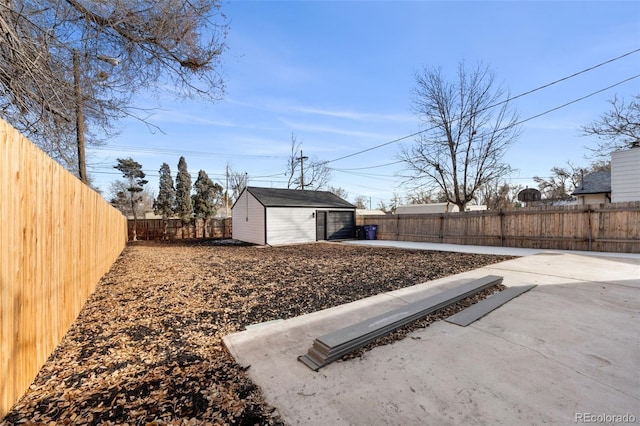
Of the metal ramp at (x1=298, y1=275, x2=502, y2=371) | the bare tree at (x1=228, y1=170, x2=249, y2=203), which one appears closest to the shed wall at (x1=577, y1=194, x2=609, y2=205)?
the metal ramp at (x1=298, y1=275, x2=502, y2=371)

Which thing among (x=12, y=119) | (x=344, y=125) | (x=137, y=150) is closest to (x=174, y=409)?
(x=12, y=119)

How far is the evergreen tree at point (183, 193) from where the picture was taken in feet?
66.6

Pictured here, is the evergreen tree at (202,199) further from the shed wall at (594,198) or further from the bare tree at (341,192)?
the shed wall at (594,198)

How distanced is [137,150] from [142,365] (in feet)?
70.1

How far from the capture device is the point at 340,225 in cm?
1564

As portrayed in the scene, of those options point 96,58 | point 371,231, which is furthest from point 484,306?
point 371,231

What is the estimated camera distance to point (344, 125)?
16.1 metres

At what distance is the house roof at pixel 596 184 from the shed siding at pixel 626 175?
25.6 feet

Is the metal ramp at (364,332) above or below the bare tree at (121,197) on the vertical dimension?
below

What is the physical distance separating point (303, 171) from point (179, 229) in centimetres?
1046

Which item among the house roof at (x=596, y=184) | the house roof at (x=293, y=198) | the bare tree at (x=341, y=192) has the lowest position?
the house roof at (x=293, y=198)

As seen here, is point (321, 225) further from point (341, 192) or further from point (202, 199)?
point (341, 192)

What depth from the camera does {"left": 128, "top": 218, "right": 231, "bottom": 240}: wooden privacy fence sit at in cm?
1812

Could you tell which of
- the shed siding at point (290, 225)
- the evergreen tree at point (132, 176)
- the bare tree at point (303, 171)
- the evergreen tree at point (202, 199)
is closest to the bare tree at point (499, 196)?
the bare tree at point (303, 171)
